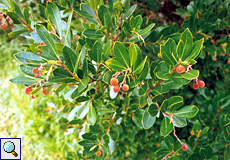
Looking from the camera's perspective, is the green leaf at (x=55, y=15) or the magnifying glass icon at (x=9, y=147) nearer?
the green leaf at (x=55, y=15)

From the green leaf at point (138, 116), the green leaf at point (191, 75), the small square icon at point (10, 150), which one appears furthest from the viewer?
the small square icon at point (10, 150)

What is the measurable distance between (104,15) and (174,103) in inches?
15.0

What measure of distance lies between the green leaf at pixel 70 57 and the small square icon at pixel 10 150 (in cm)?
141

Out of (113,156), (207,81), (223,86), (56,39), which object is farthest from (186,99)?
(56,39)

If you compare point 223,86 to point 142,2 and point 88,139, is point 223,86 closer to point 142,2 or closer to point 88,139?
point 142,2

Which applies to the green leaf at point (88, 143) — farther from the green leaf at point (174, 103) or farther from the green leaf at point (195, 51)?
the green leaf at point (195, 51)

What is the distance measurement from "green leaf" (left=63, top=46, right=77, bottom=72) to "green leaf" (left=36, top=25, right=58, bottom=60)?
0.05 metres

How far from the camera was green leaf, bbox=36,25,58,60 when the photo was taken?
19.8 inches

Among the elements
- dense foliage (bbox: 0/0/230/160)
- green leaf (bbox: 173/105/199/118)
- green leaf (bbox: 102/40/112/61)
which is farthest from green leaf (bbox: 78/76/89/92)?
green leaf (bbox: 173/105/199/118)

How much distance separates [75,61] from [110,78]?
0.40 ft

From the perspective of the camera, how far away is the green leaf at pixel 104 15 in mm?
583

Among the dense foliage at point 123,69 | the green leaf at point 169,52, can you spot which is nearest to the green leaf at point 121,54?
the dense foliage at point 123,69

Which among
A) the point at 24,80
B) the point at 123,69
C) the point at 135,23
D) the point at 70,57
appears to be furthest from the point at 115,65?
the point at 24,80

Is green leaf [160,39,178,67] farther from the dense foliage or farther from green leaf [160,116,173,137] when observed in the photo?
green leaf [160,116,173,137]
